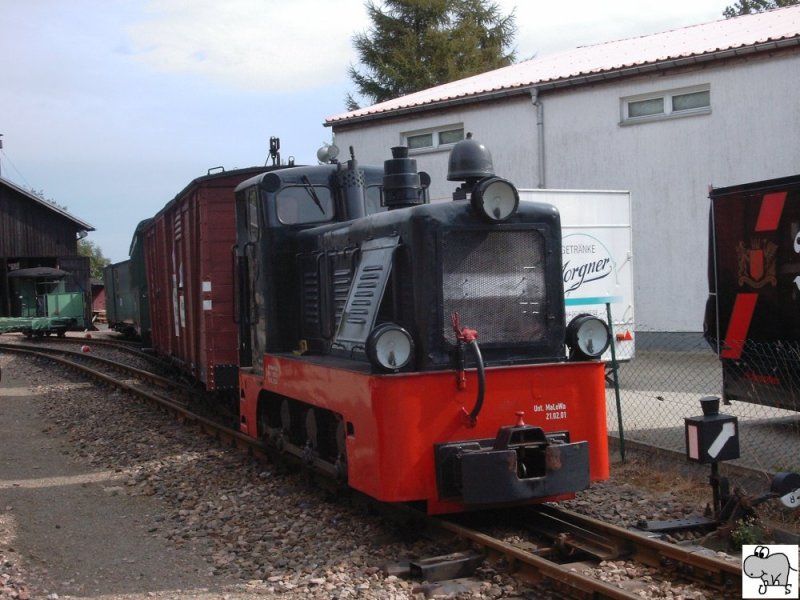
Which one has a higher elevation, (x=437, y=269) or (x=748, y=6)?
(x=748, y=6)

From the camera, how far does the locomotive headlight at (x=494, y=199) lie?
19.7 ft

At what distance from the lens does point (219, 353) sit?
10.5 m

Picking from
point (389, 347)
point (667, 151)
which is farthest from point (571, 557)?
point (667, 151)

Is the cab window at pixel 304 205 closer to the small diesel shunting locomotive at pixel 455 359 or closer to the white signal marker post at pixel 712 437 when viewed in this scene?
the small diesel shunting locomotive at pixel 455 359

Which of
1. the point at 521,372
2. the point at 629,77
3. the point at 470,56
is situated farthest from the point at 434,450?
the point at 470,56

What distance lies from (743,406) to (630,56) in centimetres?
1035

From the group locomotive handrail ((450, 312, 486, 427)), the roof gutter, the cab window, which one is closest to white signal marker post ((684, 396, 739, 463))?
locomotive handrail ((450, 312, 486, 427))

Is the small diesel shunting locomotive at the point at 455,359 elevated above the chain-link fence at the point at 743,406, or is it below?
above

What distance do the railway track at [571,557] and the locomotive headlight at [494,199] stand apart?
6.71 feet

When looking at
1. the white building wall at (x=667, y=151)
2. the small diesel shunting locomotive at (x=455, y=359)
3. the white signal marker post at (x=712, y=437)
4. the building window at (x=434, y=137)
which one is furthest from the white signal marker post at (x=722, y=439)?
the building window at (x=434, y=137)

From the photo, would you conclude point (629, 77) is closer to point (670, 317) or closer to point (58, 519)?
point (670, 317)

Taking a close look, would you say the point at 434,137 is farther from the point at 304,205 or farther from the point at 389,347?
the point at 389,347

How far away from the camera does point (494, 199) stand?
238 inches

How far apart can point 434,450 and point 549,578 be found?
1096mm
